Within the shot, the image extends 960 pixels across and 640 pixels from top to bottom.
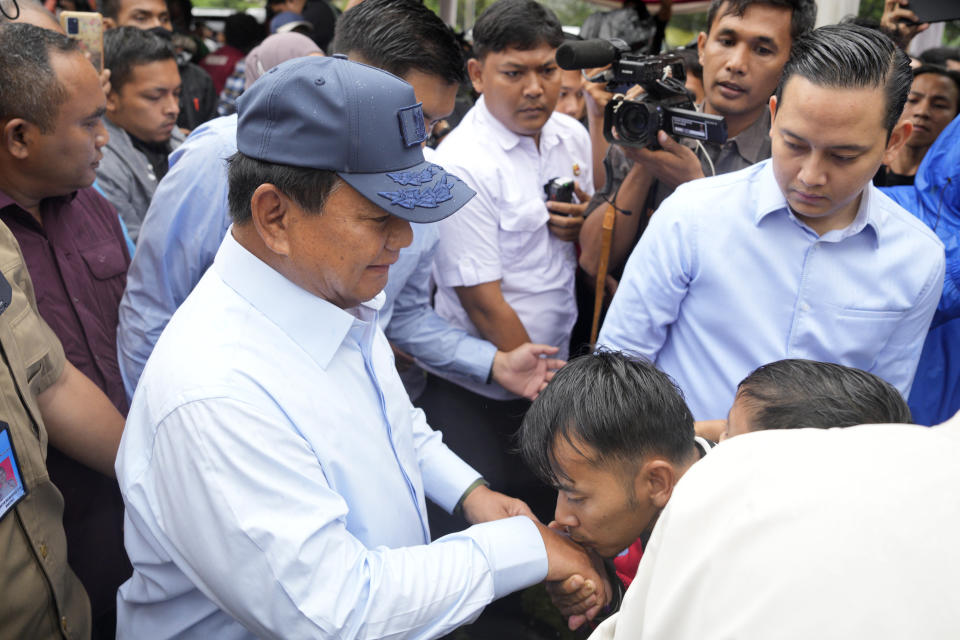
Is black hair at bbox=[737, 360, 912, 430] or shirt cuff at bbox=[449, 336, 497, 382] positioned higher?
black hair at bbox=[737, 360, 912, 430]

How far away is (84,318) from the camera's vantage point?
93.2 inches

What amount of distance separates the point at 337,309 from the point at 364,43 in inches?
51.1

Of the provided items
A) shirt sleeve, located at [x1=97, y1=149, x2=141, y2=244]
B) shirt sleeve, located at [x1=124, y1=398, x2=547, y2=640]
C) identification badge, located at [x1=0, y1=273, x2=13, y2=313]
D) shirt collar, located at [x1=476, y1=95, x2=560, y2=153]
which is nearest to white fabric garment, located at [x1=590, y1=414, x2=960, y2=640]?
shirt sleeve, located at [x1=124, y1=398, x2=547, y2=640]

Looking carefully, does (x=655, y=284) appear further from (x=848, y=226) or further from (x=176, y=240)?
(x=176, y=240)

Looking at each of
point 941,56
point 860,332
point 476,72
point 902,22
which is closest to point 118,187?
point 476,72

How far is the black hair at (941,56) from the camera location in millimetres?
4379

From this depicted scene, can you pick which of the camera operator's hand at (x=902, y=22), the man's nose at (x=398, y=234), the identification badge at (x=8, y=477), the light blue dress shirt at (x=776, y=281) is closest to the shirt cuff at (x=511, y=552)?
the man's nose at (x=398, y=234)

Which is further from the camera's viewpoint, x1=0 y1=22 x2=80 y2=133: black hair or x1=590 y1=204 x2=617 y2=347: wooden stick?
x1=590 y1=204 x2=617 y2=347: wooden stick

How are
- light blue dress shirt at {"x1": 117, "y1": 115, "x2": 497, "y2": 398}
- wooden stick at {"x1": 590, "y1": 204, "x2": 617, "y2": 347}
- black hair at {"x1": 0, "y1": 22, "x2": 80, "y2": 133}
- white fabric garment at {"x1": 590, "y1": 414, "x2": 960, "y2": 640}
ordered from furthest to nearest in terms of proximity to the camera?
1. wooden stick at {"x1": 590, "y1": 204, "x2": 617, "y2": 347}
2. light blue dress shirt at {"x1": 117, "y1": 115, "x2": 497, "y2": 398}
3. black hair at {"x1": 0, "y1": 22, "x2": 80, "y2": 133}
4. white fabric garment at {"x1": 590, "y1": 414, "x2": 960, "y2": 640}

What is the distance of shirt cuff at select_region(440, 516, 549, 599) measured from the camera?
5.39ft

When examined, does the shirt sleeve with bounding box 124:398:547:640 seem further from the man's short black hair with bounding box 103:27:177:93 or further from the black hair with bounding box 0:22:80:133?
the man's short black hair with bounding box 103:27:177:93

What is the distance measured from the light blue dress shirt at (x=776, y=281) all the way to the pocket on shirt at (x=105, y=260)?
1.68 metres

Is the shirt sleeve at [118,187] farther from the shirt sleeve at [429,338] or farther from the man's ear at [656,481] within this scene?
the man's ear at [656,481]

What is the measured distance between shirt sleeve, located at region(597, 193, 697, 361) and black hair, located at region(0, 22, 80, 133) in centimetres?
172
